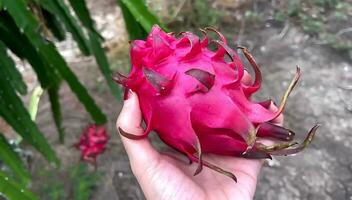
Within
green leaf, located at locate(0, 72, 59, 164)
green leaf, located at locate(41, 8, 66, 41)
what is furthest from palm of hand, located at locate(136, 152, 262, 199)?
green leaf, located at locate(41, 8, 66, 41)

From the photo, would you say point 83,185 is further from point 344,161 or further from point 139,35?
point 344,161

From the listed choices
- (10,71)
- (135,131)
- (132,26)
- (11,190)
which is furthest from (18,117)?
(135,131)

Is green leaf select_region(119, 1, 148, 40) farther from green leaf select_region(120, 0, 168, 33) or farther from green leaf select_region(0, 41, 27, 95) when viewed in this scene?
green leaf select_region(0, 41, 27, 95)

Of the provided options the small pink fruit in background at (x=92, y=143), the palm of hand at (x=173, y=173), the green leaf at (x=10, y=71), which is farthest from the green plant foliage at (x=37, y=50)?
the palm of hand at (x=173, y=173)

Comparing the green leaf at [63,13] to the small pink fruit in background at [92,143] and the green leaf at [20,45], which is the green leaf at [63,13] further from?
the small pink fruit in background at [92,143]

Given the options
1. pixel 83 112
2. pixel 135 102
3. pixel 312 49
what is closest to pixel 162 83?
pixel 135 102
